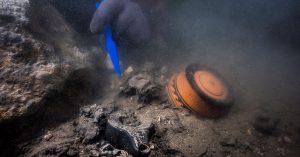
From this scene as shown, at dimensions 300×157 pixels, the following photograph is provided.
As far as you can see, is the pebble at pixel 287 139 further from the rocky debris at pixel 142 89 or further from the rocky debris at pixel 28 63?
the rocky debris at pixel 28 63

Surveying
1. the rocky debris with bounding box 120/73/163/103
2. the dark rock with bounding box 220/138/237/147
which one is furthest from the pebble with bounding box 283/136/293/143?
the rocky debris with bounding box 120/73/163/103

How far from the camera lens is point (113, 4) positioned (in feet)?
10.5

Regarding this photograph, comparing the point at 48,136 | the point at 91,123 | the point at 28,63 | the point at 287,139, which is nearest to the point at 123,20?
the point at 28,63

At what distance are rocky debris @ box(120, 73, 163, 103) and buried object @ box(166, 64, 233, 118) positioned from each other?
0.71 ft

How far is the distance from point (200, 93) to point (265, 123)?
104 centimetres

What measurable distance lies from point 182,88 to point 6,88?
6.82 ft

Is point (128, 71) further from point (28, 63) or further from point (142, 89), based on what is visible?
point (28, 63)

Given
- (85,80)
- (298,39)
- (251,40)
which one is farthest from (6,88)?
(298,39)

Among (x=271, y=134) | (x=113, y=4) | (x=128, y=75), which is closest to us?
(x=271, y=134)

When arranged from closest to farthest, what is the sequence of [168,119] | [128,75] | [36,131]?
[36,131] < [168,119] < [128,75]

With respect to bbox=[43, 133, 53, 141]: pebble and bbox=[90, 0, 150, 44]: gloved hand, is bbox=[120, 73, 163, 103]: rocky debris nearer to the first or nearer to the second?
bbox=[90, 0, 150, 44]: gloved hand

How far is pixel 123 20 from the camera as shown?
10.8 feet

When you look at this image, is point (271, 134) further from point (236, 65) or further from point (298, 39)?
point (298, 39)

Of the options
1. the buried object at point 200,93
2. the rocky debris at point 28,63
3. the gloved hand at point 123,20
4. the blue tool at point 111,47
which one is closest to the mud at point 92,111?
the rocky debris at point 28,63
